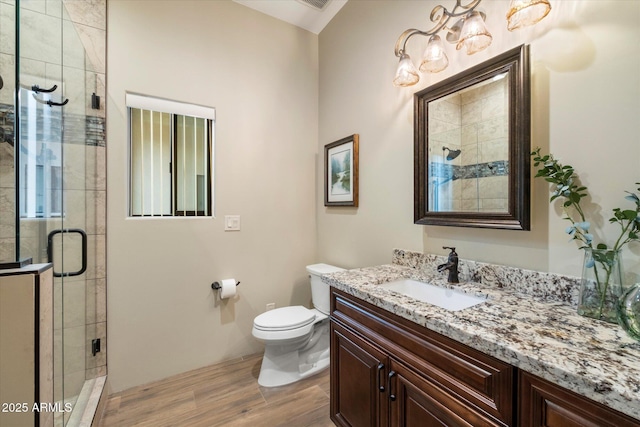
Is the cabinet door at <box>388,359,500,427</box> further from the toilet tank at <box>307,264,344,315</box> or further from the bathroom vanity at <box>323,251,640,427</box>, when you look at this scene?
the toilet tank at <box>307,264,344,315</box>

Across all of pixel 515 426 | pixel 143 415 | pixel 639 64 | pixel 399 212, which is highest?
pixel 639 64

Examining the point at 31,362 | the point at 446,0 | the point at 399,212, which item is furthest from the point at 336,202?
the point at 31,362

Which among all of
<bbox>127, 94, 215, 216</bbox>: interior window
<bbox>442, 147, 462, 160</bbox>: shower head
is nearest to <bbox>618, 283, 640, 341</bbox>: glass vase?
<bbox>442, 147, 462, 160</bbox>: shower head

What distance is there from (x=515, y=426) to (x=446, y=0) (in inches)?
73.5

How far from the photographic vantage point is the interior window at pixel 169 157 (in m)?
1.94

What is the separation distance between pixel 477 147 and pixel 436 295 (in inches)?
29.7

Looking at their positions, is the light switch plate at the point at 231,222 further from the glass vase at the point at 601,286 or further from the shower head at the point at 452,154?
the glass vase at the point at 601,286

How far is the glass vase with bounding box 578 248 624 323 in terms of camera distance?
86 centimetres

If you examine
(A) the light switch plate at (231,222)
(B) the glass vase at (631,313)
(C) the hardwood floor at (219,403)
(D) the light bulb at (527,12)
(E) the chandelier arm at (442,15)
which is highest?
(E) the chandelier arm at (442,15)

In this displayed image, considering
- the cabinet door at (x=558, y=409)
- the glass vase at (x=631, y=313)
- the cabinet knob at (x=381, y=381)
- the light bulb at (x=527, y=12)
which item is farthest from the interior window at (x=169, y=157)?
the glass vase at (x=631, y=313)

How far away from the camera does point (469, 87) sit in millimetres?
1338

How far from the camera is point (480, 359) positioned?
787mm

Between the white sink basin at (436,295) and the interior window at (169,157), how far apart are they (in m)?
1.56

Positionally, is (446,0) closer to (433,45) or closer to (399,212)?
(433,45)
